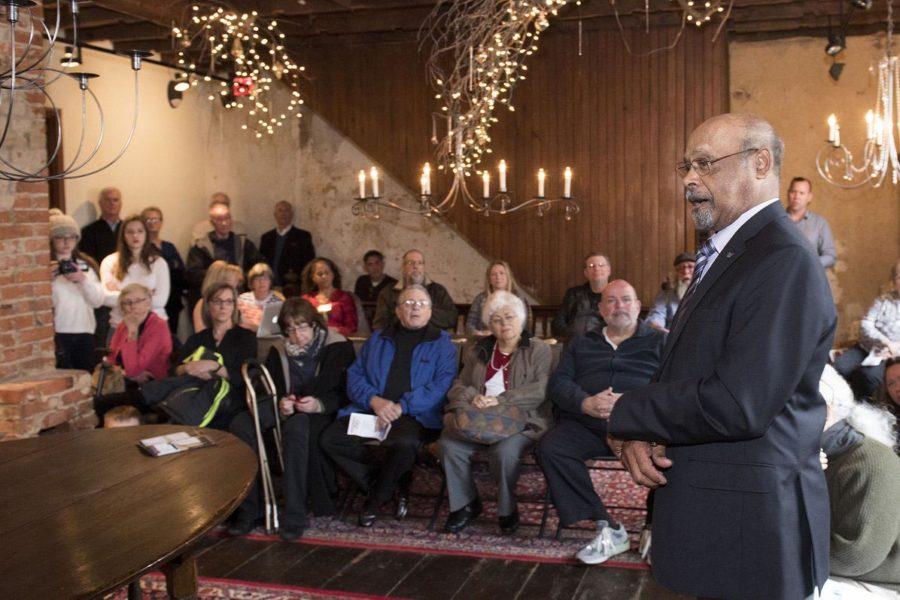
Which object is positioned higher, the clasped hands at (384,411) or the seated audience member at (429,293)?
the seated audience member at (429,293)

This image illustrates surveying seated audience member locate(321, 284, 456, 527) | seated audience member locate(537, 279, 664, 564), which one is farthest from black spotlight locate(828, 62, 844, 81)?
seated audience member locate(321, 284, 456, 527)

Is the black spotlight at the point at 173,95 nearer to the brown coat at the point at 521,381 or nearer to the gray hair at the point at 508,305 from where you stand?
the gray hair at the point at 508,305

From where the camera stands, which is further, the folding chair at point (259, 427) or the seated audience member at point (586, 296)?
the seated audience member at point (586, 296)

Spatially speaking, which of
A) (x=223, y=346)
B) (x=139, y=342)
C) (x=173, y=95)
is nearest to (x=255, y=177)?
(x=173, y=95)

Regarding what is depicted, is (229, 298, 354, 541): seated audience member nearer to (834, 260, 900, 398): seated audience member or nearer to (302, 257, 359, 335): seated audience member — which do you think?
(302, 257, 359, 335): seated audience member

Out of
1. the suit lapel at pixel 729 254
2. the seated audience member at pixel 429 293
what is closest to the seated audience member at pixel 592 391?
the seated audience member at pixel 429 293

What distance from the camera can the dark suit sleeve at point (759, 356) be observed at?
6.29 feet

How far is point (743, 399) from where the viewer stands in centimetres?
191

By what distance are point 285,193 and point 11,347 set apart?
5.44 metres

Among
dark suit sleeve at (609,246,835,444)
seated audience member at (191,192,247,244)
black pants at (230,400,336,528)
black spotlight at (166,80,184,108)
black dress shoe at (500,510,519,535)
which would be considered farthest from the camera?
black spotlight at (166,80,184,108)

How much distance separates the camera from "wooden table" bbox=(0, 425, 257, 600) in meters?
2.21

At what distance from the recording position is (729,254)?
2076 mm

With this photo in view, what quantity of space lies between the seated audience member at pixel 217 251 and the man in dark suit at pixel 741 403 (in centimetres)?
687

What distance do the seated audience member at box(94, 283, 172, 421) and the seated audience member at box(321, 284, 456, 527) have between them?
3.95 feet
